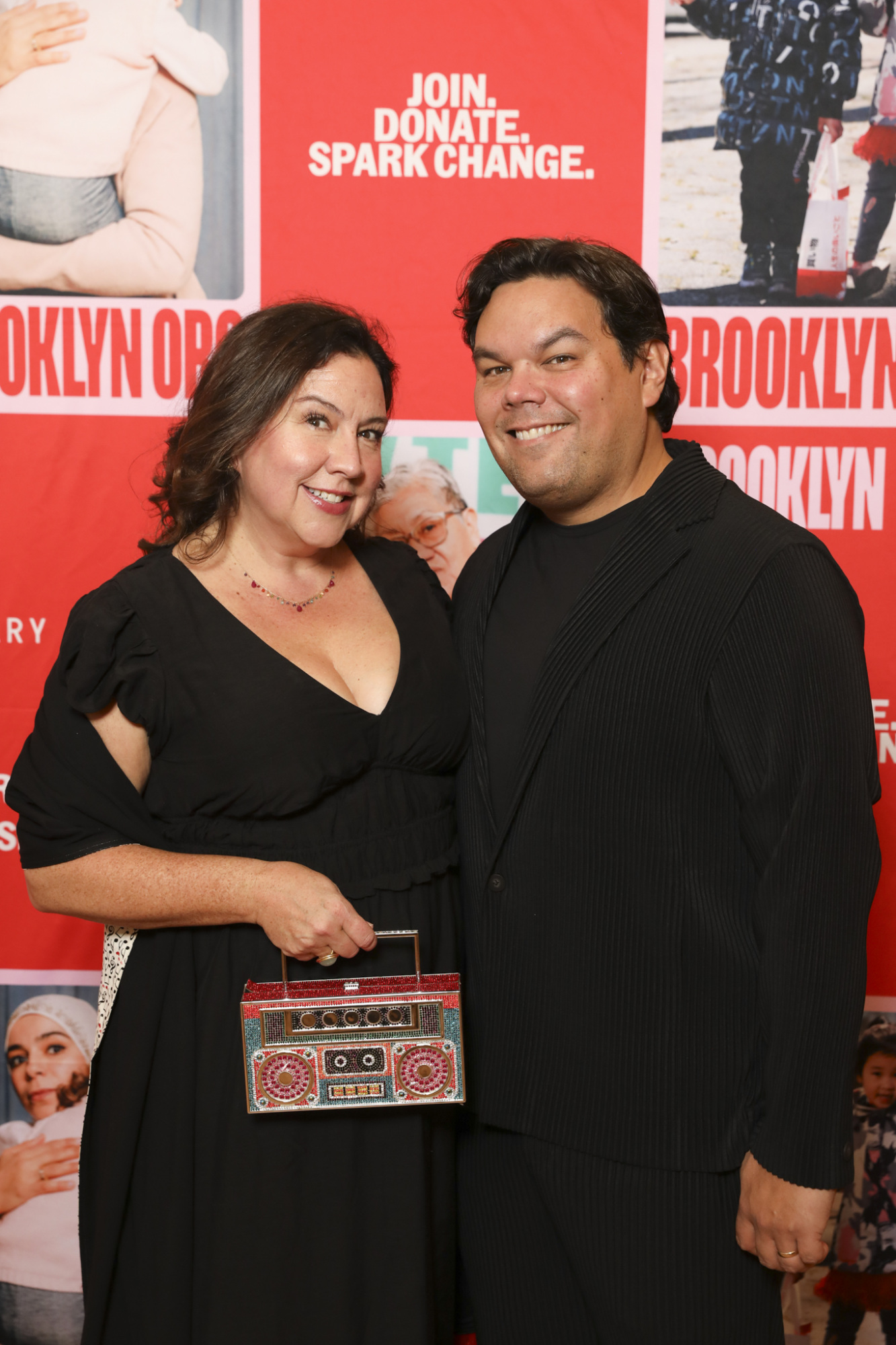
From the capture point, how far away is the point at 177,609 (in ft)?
4.24

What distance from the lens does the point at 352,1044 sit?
1197 mm

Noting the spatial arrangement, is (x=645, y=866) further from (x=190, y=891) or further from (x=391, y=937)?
(x=190, y=891)

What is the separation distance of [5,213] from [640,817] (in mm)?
1691

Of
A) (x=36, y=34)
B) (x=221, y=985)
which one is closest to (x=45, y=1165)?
(x=221, y=985)

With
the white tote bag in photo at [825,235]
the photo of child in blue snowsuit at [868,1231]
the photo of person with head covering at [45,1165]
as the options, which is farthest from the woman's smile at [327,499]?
the photo of child in blue snowsuit at [868,1231]

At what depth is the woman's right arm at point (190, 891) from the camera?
121 centimetres

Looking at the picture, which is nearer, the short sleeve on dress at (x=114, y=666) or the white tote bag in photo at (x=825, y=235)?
the short sleeve on dress at (x=114, y=666)

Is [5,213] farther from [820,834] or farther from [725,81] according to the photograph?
[820,834]

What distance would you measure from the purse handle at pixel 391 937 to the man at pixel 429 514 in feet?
3.14

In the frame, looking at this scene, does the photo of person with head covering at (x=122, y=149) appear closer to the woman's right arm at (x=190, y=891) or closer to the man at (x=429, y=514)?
the man at (x=429, y=514)

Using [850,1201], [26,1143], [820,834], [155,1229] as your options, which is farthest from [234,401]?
[850,1201]

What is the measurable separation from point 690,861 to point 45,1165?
166cm

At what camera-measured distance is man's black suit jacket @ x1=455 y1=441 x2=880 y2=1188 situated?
3.94ft

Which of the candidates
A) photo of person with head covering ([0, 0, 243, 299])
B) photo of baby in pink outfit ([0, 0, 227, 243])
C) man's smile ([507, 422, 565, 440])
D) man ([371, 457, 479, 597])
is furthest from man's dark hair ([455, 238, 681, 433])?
photo of baby in pink outfit ([0, 0, 227, 243])
